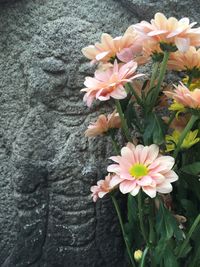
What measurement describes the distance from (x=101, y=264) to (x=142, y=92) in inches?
18.7

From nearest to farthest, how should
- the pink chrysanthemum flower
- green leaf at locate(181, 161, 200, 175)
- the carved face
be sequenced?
the pink chrysanthemum flower < green leaf at locate(181, 161, 200, 175) < the carved face

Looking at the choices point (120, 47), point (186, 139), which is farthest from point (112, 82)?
point (186, 139)

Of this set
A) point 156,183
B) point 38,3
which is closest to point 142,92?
point 156,183

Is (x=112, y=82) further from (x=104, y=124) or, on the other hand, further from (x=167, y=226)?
→ (x=167, y=226)

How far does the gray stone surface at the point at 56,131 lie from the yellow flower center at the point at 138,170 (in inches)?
12.1

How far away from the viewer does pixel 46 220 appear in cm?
123

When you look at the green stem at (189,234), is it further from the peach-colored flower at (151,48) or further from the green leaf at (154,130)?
the peach-colored flower at (151,48)

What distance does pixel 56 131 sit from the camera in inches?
47.8

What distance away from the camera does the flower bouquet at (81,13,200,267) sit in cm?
89

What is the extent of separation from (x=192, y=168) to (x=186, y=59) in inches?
8.4

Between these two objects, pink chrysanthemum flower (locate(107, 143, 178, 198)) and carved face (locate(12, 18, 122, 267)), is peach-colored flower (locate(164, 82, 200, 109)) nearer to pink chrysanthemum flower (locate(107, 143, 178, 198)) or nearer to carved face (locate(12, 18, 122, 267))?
pink chrysanthemum flower (locate(107, 143, 178, 198))

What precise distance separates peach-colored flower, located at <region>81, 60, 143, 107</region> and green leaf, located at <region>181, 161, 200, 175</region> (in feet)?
0.67

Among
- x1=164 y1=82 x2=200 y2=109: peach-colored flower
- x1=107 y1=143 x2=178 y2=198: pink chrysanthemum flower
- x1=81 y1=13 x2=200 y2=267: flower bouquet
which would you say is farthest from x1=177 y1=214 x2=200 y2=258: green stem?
x1=164 y1=82 x2=200 y2=109: peach-colored flower

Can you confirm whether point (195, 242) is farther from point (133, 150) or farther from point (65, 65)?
point (65, 65)
